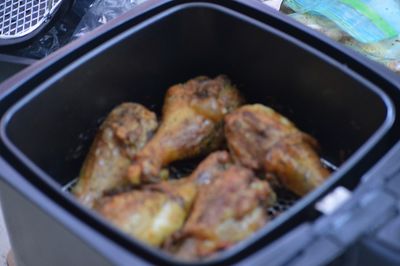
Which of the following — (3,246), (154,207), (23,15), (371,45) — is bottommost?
(3,246)

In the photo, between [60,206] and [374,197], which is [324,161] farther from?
[60,206]

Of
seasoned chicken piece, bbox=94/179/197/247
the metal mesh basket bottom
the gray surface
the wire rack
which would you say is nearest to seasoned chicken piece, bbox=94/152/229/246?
seasoned chicken piece, bbox=94/179/197/247

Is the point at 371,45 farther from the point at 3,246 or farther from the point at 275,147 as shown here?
the point at 3,246

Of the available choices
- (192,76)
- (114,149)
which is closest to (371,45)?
(192,76)

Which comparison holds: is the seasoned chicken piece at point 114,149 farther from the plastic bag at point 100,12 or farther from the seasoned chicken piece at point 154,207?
the plastic bag at point 100,12

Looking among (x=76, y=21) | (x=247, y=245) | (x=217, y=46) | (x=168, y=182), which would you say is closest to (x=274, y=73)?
(x=217, y=46)

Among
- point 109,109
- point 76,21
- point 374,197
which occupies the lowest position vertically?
point 76,21
